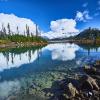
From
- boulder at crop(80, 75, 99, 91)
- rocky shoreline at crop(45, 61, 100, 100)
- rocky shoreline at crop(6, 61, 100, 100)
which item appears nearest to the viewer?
rocky shoreline at crop(45, 61, 100, 100)

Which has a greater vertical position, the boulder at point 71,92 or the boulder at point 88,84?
the boulder at point 88,84

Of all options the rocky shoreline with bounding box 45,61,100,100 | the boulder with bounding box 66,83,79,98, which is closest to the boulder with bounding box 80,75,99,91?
the rocky shoreline with bounding box 45,61,100,100

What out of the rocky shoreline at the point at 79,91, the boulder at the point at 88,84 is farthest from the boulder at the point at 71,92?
the boulder at the point at 88,84

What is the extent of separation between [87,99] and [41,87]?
7.87 m

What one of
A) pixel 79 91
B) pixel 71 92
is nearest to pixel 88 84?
pixel 79 91

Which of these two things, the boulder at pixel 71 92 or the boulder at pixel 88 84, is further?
the boulder at pixel 88 84

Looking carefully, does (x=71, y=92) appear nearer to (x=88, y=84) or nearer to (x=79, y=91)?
(x=79, y=91)

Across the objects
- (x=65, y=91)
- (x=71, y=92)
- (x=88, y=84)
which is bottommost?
(x=65, y=91)

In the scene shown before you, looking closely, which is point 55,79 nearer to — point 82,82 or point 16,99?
point 82,82

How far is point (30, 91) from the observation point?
25.5m

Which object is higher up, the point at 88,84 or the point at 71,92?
the point at 88,84

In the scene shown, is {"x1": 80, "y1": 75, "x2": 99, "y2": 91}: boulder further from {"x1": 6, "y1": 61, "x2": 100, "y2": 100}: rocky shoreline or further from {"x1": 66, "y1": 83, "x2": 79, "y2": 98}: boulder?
{"x1": 66, "y1": 83, "x2": 79, "y2": 98}: boulder

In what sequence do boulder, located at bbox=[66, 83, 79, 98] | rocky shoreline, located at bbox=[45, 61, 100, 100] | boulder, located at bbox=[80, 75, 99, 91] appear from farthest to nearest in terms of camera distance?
boulder, located at bbox=[80, 75, 99, 91] → boulder, located at bbox=[66, 83, 79, 98] → rocky shoreline, located at bbox=[45, 61, 100, 100]

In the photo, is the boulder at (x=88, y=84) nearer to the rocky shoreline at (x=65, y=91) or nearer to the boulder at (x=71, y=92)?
the rocky shoreline at (x=65, y=91)
